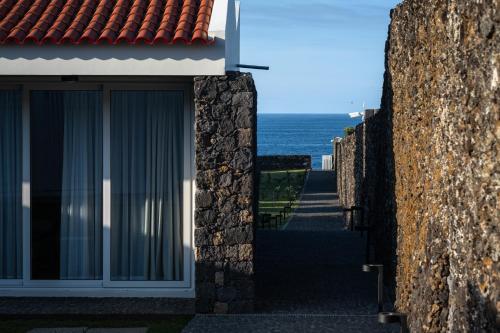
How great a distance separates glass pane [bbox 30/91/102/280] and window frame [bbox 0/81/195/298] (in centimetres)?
8

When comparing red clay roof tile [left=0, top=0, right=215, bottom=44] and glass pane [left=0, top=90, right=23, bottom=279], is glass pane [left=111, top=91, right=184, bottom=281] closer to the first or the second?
red clay roof tile [left=0, top=0, right=215, bottom=44]

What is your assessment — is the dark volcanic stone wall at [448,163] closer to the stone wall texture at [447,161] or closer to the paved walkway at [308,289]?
the stone wall texture at [447,161]

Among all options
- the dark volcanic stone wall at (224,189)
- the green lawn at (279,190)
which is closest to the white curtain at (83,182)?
the dark volcanic stone wall at (224,189)

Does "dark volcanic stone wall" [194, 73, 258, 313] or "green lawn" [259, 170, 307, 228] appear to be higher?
"dark volcanic stone wall" [194, 73, 258, 313]

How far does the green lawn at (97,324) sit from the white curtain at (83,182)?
144cm

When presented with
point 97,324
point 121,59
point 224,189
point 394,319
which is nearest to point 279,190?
point 224,189

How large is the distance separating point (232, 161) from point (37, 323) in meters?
2.83

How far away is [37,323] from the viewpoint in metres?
9.52

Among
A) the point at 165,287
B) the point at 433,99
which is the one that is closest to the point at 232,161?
the point at 165,287

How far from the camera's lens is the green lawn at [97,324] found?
361 inches

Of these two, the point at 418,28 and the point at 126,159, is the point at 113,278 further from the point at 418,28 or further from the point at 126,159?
the point at 418,28

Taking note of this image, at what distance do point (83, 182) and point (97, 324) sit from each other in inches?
90.2

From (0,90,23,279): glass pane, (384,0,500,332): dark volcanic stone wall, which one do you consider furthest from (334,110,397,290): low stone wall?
(0,90,23,279): glass pane

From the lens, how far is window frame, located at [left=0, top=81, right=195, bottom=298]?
10.8 meters
